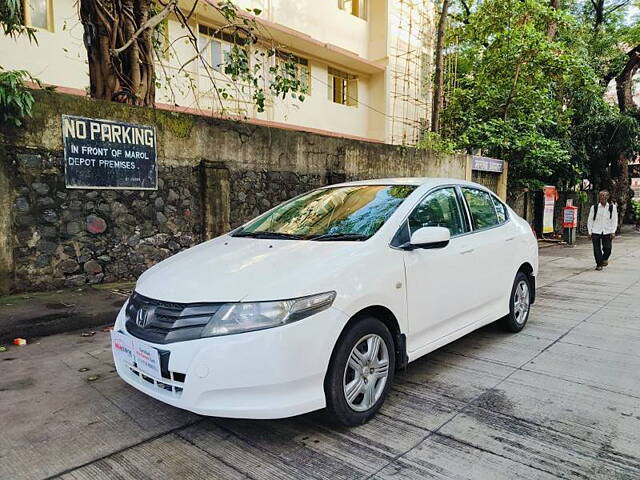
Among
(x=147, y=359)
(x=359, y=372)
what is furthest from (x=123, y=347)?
(x=359, y=372)

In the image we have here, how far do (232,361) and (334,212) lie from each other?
166 centimetres

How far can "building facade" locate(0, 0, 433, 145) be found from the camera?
397 inches

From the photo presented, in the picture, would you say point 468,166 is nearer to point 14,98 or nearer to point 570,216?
point 570,216

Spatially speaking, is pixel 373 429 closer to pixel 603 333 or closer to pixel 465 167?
pixel 603 333

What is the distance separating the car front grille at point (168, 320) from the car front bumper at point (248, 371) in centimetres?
7

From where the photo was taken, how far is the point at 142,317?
8.94 ft

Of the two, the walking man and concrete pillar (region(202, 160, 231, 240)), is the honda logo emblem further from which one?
the walking man

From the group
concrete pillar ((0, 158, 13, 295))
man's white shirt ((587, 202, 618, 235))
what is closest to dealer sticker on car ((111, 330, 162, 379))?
concrete pillar ((0, 158, 13, 295))

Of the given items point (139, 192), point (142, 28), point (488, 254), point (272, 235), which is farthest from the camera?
point (142, 28)

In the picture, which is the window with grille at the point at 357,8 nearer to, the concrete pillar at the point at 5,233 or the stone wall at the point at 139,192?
the stone wall at the point at 139,192

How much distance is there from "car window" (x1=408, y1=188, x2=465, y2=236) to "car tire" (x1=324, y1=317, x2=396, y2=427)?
0.91 metres

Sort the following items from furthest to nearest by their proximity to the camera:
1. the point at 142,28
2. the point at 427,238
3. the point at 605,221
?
1. the point at 605,221
2. the point at 142,28
3. the point at 427,238

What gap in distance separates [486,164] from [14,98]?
1111 centimetres

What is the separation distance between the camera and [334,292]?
8.54ft
